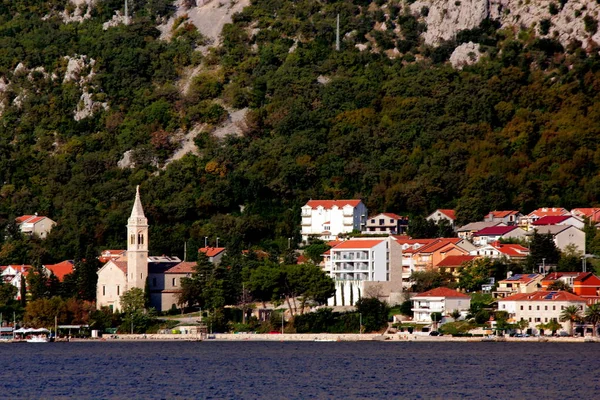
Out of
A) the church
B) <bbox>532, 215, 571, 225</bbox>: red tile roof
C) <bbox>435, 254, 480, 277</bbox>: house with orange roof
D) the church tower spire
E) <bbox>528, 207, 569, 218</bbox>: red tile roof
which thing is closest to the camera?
the church tower spire

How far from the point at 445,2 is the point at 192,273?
60.8m

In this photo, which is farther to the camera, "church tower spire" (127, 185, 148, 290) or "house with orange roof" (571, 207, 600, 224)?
"house with orange roof" (571, 207, 600, 224)

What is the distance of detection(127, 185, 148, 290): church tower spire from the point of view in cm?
10544

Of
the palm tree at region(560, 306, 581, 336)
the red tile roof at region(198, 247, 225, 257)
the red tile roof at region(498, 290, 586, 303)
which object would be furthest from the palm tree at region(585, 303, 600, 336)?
the red tile roof at region(198, 247, 225, 257)

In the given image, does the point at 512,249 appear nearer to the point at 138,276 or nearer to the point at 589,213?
the point at 589,213

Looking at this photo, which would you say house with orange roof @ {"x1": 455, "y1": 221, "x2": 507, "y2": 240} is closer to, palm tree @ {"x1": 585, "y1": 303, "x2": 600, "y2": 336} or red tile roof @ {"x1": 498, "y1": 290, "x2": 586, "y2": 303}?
red tile roof @ {"x1": 498, "y1": 290, "x2": 586, "y2": 303}

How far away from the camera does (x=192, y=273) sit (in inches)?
4154

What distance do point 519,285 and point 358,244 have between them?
12005 mm

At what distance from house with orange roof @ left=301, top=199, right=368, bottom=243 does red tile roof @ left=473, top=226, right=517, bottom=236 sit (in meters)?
11.2

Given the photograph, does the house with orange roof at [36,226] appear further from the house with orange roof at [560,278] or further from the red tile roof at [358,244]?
the house with orange roof at [560,278]

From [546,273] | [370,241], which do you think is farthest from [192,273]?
[546,273]

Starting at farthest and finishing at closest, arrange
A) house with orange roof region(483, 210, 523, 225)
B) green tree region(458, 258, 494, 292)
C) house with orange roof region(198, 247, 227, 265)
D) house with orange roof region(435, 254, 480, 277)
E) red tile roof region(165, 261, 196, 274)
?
house with orange roof region(483, 210, 523, 225) → house with orange roof region(198, 247, 227, 265) → red tile roof region(165, 261, 196, 274) → house with orange roof region(435, 254, 480, 277) → green tree region(458, 258, 494, 292)

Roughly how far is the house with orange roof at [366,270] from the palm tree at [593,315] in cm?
1408

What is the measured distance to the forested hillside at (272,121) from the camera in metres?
125
